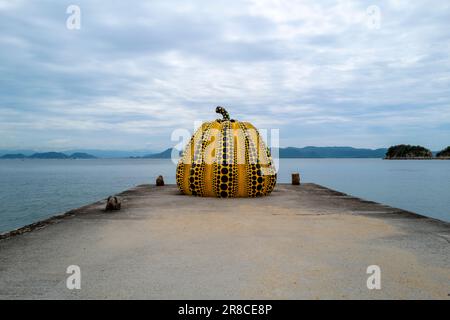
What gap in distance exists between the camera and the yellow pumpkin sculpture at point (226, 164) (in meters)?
11.0

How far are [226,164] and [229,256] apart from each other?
6.14m

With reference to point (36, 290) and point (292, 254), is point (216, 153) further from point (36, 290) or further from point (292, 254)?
point (36, 290)

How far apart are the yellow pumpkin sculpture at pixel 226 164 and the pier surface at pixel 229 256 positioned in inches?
110

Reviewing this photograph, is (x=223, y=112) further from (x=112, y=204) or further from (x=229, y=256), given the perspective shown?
(x=229, y=256)

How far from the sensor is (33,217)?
62.8 ft

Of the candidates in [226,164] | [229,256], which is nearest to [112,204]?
[226,164]

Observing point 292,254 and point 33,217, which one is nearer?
point 292,254

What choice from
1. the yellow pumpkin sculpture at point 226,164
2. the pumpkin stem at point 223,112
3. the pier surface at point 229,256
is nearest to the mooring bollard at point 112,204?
the pier surface at point 229,256

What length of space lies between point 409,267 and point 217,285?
2343 mm

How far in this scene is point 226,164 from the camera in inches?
427

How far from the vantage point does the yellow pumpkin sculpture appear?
Answer: 11.0m

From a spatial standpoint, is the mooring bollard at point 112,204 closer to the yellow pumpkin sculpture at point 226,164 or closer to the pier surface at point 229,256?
the pier surface at point 229,256
